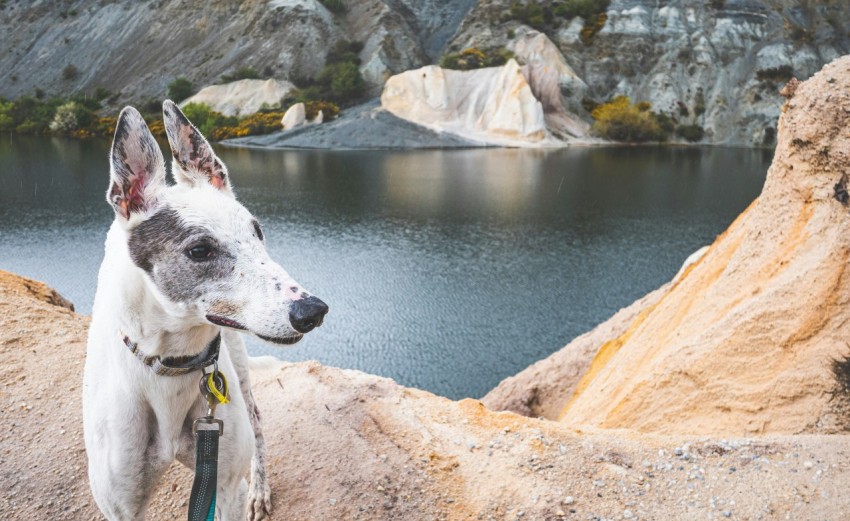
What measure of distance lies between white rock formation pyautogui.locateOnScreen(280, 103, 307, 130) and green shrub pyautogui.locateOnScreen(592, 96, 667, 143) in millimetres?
33891

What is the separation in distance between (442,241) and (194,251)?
78.1ft

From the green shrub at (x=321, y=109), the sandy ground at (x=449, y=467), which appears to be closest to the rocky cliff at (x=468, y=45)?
the green shrub at (x=321, y=109)

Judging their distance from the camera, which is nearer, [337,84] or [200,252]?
[200,252]

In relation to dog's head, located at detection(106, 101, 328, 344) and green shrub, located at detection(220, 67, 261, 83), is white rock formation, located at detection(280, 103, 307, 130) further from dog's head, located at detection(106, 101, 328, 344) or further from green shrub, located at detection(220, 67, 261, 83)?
dog's head, located at detection(106, 101, 328, 344)

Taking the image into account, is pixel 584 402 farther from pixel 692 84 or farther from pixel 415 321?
pixel 692 84

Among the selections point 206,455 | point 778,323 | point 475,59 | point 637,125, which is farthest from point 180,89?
point 206,455

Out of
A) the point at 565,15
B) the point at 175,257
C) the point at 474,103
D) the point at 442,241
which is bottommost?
the point at 442,241

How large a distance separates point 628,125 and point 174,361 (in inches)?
2737

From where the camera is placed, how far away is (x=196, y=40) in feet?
282

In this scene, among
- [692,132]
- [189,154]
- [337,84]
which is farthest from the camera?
[337,84]

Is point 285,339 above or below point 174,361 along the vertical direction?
above

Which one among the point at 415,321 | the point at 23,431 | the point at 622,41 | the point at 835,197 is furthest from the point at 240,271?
the point at 622,41

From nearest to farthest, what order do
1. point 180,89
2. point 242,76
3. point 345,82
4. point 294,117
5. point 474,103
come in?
point 294,117 < point 474,103 < point 345,82 < point 180,89 < point 242,76

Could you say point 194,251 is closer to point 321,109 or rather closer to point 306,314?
point 306,314
